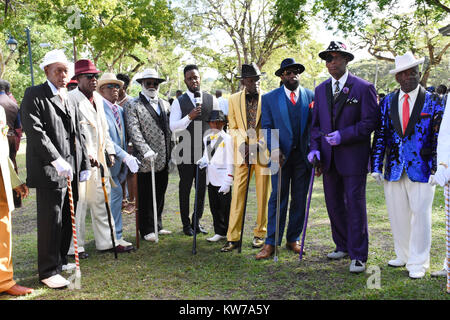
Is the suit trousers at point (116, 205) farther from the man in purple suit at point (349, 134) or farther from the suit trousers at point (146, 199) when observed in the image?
the man in purple suit at point (349, 134)

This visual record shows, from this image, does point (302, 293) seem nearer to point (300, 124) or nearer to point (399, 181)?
point (399, 181)

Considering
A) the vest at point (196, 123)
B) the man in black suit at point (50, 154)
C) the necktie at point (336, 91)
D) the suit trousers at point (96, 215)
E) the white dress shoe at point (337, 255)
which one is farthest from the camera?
the vest at point (196, 123)

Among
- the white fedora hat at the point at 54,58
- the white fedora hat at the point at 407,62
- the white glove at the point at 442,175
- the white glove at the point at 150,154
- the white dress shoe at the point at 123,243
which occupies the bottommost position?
the white dress shoe at the point at 123,243

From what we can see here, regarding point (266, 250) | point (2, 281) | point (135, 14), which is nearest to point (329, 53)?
point (266, 250)

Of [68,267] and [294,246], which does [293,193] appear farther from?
[68,267]

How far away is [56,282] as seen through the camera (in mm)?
4434

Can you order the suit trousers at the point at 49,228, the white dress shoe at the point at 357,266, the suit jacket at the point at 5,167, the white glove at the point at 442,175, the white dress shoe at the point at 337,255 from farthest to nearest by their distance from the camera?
1. the white dress shoe at the point at 337,255
2. the white dress shoe at the point at 357,266
3. the suit trousers at the point at 49,228
4. the suit jacket at the point at 5,167
5. the white glove at the point at 442,175

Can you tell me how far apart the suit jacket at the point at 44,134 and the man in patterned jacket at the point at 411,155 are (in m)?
3.59

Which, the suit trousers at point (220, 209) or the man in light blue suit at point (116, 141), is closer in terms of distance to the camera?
the man in light blue suit at point (116, 141)

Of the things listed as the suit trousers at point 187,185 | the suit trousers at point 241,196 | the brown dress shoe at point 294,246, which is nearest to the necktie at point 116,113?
the suit trousers at point 187,185

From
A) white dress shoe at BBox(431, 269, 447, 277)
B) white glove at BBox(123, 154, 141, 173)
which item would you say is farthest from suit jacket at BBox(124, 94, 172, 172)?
white dress shoe at BBox(431, 269, 447, 277)

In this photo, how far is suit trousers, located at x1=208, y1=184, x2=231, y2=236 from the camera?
6.29 metres

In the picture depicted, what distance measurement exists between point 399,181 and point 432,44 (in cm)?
1496

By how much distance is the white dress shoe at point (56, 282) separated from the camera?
441 centimetres
